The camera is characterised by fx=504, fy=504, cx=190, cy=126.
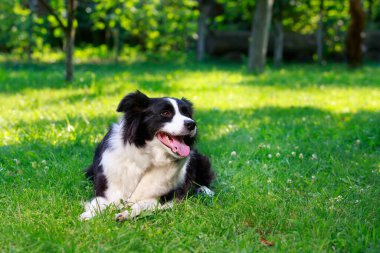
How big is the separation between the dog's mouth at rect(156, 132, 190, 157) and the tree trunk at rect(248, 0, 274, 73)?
10.8 meters

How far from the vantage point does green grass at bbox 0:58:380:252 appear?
3.28 metres

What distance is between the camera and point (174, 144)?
3.75m

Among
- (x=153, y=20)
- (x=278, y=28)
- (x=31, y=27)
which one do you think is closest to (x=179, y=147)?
(x=31, y=27)

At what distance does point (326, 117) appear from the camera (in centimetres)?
771

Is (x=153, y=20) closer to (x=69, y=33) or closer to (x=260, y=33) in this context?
(x=260, y=33)

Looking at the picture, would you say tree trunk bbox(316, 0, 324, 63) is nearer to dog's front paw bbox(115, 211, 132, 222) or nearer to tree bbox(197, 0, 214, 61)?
tree bbox(197, 0, 214, 61)

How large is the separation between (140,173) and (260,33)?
11.1 metres

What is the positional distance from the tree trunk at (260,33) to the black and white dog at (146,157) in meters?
10.6

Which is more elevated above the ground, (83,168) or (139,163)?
(139,163)

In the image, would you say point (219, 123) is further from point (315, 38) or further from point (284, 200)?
point (315, 38)

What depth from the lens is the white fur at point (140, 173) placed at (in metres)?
3.79

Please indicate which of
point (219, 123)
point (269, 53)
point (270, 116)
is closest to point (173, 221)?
point (219, 123)

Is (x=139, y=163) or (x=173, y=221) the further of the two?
(x=139, y=163)

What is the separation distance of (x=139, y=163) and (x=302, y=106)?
5527 mm
